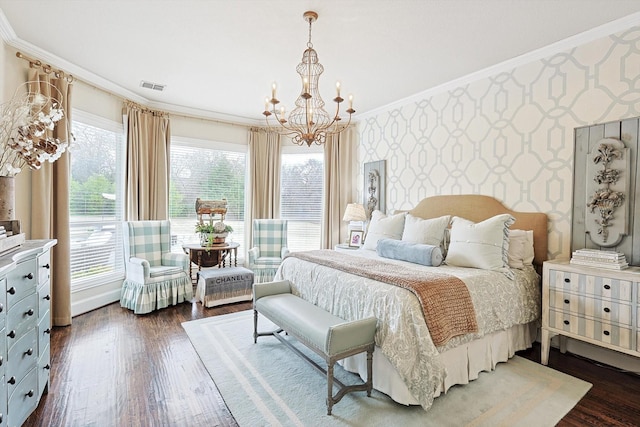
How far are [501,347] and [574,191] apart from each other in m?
1.55

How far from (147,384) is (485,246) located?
9.75ft

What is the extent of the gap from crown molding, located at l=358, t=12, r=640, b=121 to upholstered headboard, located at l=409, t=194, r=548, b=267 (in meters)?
1.35

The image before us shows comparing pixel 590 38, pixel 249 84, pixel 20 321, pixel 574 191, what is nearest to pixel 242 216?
pixel 249 84

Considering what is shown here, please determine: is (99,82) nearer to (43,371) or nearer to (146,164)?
(146,164)

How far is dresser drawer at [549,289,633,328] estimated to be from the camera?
92.8 inches

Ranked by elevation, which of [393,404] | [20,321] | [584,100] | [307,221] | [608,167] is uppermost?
[584,100]

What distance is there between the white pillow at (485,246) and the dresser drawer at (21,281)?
3.20 m

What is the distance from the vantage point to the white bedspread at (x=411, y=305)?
2084mm

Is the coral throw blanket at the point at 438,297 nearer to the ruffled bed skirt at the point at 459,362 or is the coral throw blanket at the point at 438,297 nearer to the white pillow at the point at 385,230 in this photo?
the ruffled bed skirt at the point at 459,362

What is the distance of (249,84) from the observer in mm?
4133

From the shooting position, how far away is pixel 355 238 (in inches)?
201

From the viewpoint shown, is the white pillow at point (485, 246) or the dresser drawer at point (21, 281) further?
the white pillow at point (485, 246)

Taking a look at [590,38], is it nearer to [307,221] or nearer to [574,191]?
[574,191]

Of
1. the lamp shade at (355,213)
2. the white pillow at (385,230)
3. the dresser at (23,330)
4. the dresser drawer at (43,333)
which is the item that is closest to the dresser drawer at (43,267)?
the dresser at (23,330)
